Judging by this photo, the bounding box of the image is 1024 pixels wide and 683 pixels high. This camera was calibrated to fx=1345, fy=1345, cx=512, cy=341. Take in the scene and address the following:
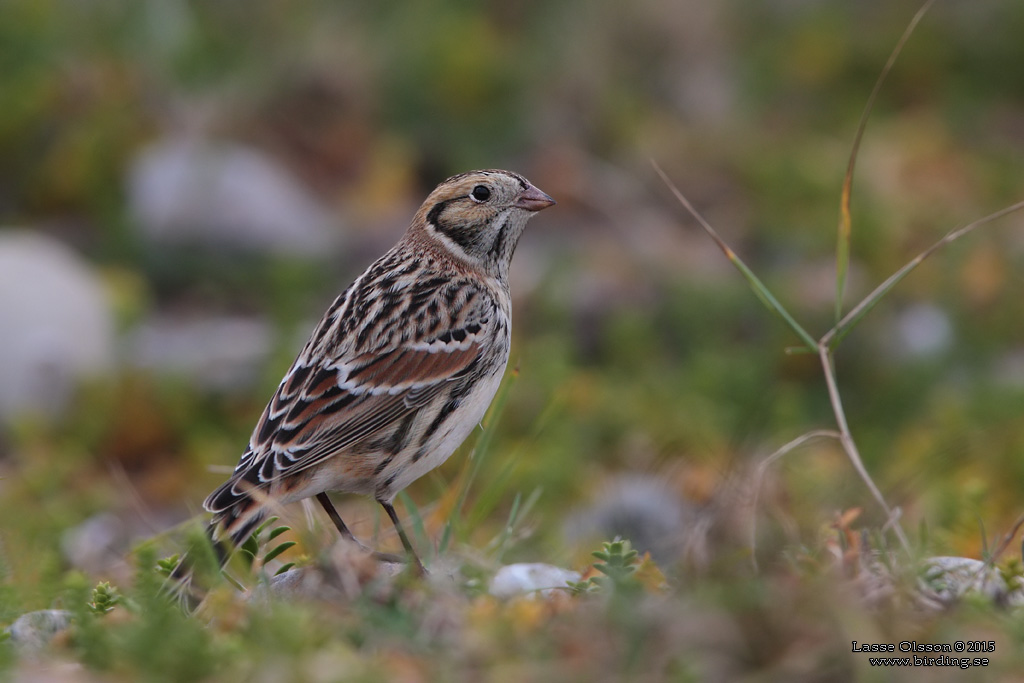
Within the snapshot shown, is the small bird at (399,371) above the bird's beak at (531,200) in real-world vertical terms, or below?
below

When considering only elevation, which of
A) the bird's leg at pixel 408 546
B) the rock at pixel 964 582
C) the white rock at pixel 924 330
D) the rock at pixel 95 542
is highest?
the bird's leg at pixel 408 546

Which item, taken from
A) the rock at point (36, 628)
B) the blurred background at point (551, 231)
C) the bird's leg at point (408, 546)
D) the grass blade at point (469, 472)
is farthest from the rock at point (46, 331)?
the rock at point (36, 628)

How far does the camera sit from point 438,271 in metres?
5.41

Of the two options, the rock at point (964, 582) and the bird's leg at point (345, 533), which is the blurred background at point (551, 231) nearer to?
the bird's leg at point (345, 533)

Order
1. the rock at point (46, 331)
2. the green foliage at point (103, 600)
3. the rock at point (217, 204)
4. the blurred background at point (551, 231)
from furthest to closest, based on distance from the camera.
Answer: the rock at point (217, 204), the rock at point (46, 331), the blurred background at point (551, 231), the green foliage at point (103, 600)

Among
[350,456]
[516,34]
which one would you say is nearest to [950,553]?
[350,456]

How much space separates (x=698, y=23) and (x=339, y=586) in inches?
474

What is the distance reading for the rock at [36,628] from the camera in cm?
364

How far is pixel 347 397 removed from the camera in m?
4.86

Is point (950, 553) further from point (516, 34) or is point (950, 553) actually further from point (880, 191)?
point (516, 34)

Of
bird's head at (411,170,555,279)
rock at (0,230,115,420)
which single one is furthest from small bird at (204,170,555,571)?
rock at (0,230,115,420)

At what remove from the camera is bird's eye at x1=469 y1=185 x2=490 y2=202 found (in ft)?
17.9

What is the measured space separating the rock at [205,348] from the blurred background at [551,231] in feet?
0.11

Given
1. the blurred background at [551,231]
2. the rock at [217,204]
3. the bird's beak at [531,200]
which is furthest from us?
the rock at [217,204]
